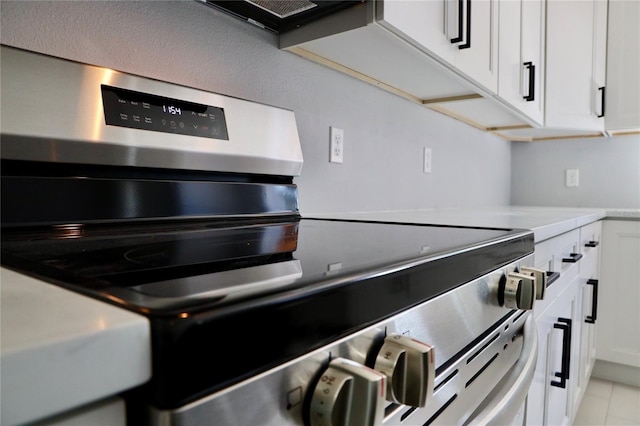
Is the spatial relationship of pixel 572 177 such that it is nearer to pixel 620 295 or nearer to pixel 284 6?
→ pixel 620 295

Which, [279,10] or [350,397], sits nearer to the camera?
[350,397]

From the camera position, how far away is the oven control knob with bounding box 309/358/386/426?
281 millimetres

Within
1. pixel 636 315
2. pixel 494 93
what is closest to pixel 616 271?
pixel 636 315

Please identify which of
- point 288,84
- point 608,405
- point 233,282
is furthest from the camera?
point 608,405

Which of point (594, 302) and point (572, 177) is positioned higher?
point (572, 177)

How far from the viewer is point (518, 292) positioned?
643 millimetres

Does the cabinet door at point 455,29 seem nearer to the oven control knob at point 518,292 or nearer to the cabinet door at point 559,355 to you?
the oven control knob at point 518,292

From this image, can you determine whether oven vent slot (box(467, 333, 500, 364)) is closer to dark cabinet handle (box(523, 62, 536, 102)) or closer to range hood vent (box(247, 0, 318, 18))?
range hood vent (box(247, 0, 318, 18))

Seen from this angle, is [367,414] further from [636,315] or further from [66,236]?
[636,315]

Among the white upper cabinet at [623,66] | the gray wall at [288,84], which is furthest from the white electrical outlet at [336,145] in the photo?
the white upper cabinet at [623,66]

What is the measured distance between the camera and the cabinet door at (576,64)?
2.00m

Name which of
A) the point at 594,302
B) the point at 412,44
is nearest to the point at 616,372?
the point at 594,302

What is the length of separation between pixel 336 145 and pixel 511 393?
75cm

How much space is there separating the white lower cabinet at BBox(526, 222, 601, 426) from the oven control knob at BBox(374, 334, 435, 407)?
26.7 inches
